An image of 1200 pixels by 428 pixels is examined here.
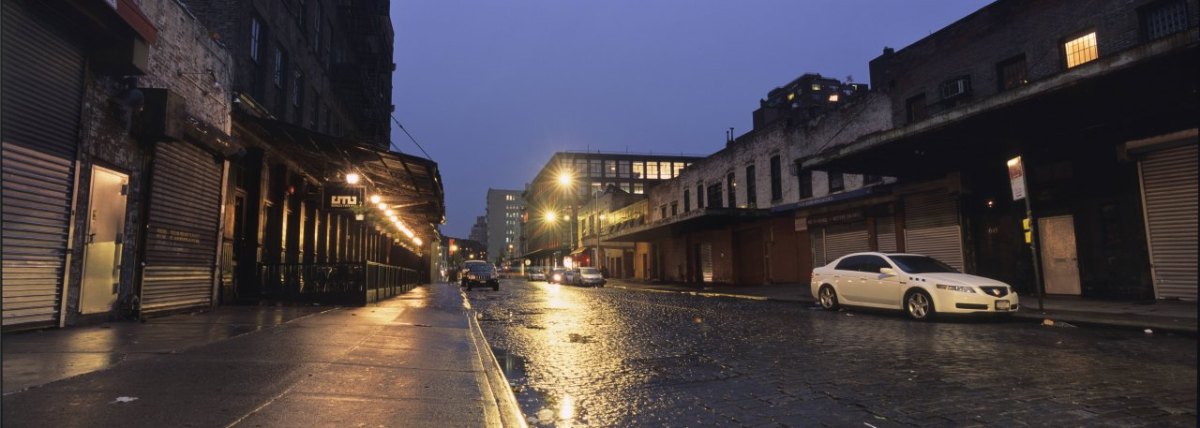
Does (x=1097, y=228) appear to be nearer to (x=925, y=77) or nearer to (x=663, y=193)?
(x=925, y=77)

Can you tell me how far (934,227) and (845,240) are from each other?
14.5 feet

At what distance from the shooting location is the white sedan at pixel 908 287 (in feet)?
39.1

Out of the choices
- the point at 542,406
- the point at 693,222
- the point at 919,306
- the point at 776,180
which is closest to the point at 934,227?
the point at 919,306

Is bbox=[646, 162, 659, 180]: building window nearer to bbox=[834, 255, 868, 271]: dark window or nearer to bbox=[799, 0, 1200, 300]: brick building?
bbox=[799, 0, 1200, 300]: brick building

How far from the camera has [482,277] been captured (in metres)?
35.4

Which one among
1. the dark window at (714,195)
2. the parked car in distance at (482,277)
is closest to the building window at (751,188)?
the dark window at (714,195)

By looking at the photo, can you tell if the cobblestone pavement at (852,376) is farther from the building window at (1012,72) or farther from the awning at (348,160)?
the building window at (1012,72)

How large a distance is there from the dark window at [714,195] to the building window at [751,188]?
12.2 ft

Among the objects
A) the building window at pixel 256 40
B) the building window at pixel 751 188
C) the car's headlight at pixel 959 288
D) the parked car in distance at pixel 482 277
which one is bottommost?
the car's headlight at pixel 959 288

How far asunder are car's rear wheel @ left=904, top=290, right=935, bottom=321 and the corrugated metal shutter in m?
9.96

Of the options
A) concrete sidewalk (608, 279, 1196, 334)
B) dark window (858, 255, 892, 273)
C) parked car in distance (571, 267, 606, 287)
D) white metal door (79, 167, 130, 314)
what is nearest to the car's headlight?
concrete sidewalk (608, 279, 1196, 334)

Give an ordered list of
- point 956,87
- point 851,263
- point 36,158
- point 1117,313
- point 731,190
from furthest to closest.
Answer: point 731,190 → point 956,87 → point 851,263 → point 1117,313 → point 36,158

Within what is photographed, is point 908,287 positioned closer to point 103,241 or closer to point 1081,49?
point 1081,49

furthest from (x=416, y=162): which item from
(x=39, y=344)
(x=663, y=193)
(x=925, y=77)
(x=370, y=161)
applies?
(x=663, y=193)
